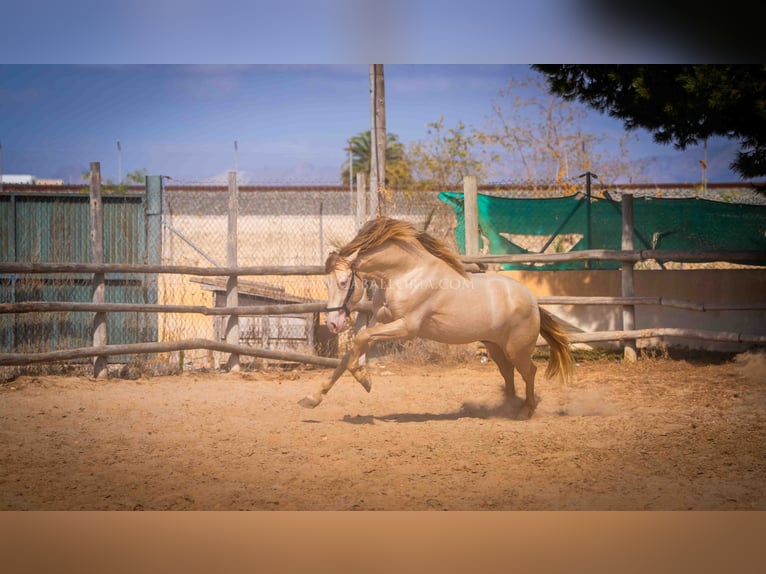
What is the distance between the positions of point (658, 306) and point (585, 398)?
268 cm

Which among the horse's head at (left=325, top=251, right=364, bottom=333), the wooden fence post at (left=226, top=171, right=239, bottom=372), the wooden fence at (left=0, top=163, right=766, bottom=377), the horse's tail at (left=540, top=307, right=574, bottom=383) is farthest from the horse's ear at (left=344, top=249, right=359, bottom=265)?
the wooden fence post at (left=226, top=171, right=239, bottom=372)

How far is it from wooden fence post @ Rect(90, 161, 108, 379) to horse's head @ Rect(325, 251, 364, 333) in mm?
3363

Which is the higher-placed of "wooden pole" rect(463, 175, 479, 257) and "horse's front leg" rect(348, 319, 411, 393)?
"wooden pole" rect(463, 175, 479, 257)

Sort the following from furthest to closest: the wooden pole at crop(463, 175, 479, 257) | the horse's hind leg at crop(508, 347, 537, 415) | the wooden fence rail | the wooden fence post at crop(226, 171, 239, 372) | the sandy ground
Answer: the wooden pole at crop(463, 175, 479, 257), the wooden fence post at crop(226, 171, 239, 372), the wooden fence rail, the horse's hind leg at crop(508, 347, 537, 415), the sandy ground

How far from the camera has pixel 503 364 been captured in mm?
5809

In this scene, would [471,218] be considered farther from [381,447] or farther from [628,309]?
[381,447]

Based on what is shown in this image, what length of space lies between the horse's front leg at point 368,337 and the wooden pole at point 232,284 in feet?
9.63

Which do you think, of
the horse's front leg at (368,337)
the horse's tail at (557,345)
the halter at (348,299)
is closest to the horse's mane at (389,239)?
the halter at (348,299)

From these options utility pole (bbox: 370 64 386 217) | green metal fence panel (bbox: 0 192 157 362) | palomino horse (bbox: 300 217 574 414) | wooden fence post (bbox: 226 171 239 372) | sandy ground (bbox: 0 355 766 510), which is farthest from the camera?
utility pole (bbox: 370 64 386 217)

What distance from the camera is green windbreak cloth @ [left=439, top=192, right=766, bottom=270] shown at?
8.59 m

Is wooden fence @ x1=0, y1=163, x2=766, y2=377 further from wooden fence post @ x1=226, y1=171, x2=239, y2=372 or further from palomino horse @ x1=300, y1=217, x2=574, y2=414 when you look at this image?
palomino horse @ x1=300, y1=217, x2=574, y2=414

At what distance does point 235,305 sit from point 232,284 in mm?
219
